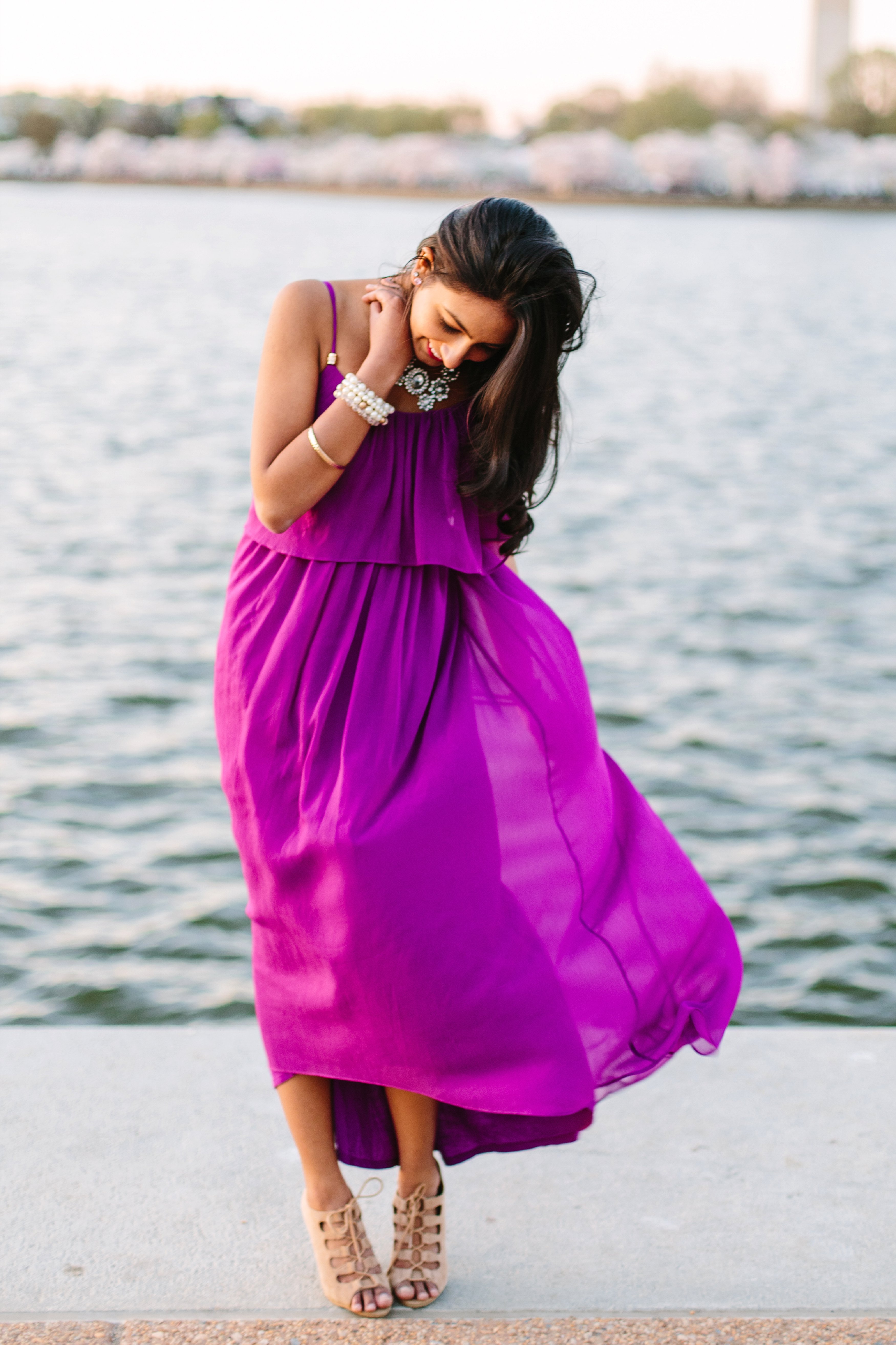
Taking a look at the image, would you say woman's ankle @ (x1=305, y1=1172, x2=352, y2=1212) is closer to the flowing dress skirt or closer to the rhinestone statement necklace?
the flowing dress skirt

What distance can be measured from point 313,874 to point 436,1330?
0.66 metres

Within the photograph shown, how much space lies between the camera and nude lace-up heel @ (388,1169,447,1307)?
212cm

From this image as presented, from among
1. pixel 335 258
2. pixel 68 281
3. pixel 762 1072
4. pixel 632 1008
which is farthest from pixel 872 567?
pixel 335 258

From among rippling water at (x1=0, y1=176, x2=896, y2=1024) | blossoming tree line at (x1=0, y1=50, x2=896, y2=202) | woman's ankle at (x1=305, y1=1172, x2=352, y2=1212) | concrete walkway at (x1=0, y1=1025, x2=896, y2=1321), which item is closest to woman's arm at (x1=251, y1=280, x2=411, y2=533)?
rippling water at (x1=0, y1=176, x2=896, y2=1024)

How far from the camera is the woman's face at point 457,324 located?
6.32 ft

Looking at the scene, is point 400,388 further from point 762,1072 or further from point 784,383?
point 784,383

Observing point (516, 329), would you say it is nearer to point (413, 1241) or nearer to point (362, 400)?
point (362, 400)

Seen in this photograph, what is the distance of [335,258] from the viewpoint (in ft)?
111

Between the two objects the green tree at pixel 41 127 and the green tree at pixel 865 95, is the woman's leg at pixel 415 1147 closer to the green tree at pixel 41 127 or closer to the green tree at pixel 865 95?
the green tree at pixel 865 95

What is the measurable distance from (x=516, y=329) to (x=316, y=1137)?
1184 millimetres

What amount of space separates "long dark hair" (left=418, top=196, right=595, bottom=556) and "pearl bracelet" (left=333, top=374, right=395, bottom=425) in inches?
A: 5.5

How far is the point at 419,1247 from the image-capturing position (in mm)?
2137

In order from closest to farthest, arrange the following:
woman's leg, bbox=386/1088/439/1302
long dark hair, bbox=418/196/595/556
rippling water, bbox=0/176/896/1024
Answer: long dark hair, bbox=418/196/595/556 < woman's leg, bbox=386/1088/439/1302 < rippling water, bbox=0/176/896/1024

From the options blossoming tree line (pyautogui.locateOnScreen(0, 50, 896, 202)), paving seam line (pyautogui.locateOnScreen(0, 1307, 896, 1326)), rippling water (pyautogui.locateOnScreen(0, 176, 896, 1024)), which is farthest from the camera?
blossoming tree line (pyautogui.locateOnScreen(0, 50, 896, 202))
